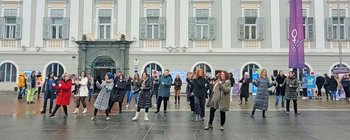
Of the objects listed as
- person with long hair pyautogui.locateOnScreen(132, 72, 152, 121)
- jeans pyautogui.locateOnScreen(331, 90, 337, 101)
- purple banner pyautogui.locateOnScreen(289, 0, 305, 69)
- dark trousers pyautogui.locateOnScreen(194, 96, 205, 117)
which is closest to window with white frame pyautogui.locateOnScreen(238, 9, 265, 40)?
purple banner pyautogui.locateOnScreen(289, 0, 305, 69)

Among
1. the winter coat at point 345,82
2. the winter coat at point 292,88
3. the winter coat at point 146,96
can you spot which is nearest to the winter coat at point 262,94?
the winter coat at point 292,88

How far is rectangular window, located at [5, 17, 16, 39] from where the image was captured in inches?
1051

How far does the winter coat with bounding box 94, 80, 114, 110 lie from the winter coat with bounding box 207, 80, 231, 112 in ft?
12.7

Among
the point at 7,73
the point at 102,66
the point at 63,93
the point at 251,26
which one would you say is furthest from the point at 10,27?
the point at 251,26

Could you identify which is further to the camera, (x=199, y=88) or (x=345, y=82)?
(x=345, y=82)

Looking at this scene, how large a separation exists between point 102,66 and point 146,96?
1708 centimetres

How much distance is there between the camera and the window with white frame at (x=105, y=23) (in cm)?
2659

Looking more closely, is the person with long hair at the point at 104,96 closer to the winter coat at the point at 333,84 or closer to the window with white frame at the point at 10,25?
the winter coat at the point at 333,84

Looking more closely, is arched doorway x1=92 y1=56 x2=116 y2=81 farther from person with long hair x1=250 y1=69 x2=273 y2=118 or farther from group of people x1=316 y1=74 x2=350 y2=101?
person with long hair x1=250 y1=69 x2=273 y2=118

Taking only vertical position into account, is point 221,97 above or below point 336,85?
below

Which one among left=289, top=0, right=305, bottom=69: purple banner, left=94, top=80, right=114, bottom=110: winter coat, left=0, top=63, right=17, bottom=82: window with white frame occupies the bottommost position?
left=94, top=80, right=114, bottom=110: winter coat

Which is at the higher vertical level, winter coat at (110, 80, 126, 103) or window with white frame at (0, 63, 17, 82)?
window with white frame at (0, 63, 17, 82)

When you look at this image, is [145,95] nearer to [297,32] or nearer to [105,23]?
[297,32]

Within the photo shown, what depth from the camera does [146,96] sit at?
10.5 m
